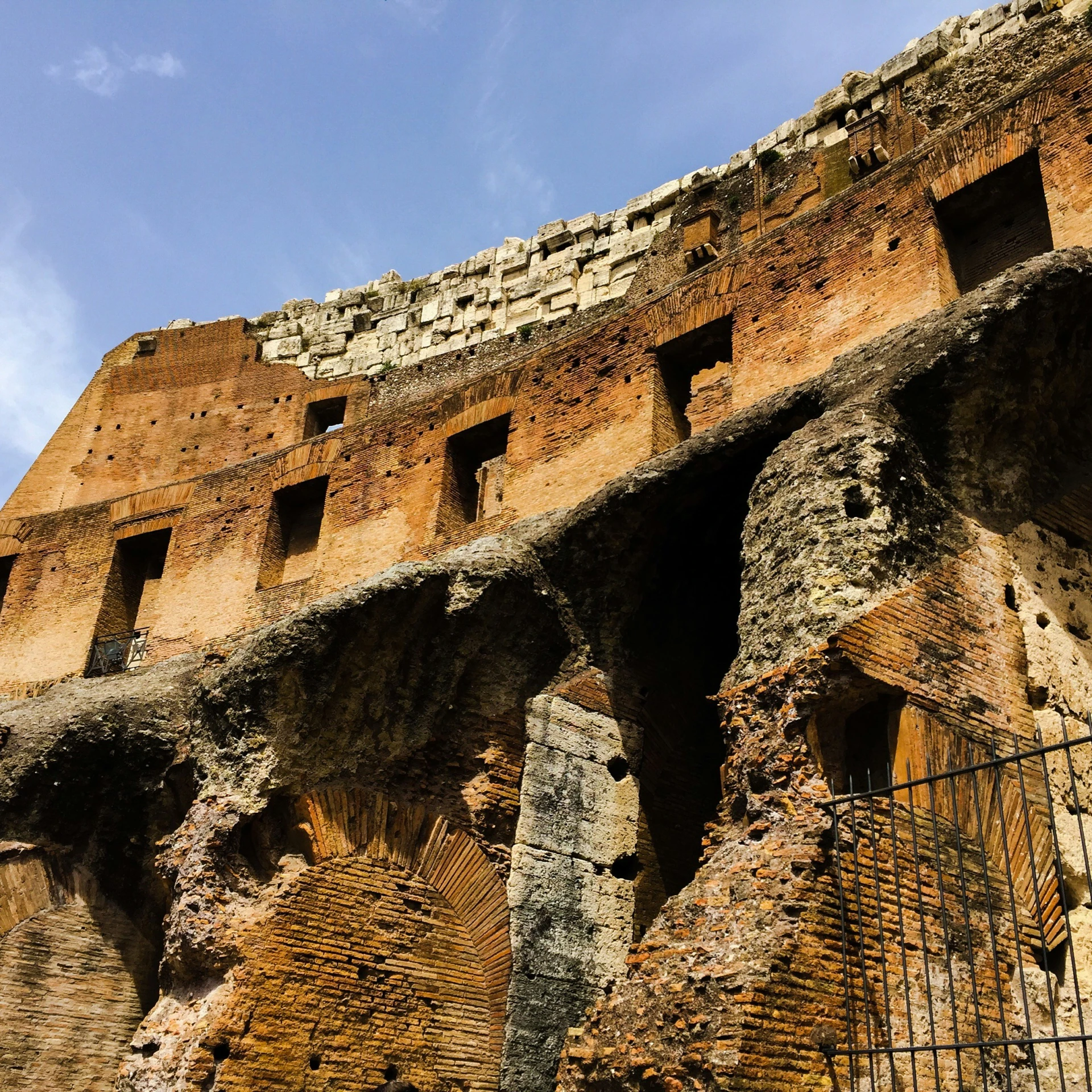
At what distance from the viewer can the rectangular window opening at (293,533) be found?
12.9 meters

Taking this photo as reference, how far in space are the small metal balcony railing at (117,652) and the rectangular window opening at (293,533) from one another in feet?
5.50

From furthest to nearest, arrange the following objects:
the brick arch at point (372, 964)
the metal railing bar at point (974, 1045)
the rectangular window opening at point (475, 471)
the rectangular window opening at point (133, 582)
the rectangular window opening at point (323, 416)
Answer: the rectangular window opening at point (323, 416), the rectangular window opening at point (133, 582), the rectangular window opening at point (475, 471), the brick arch at point (372, 964), the metal railing bar at point (974, 1045)

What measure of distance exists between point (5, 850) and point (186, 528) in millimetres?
5446

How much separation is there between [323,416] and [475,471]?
310 inches

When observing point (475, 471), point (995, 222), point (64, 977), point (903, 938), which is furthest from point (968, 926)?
point (475, 471)

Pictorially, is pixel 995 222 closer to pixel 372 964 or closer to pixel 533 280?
pixel 372 964

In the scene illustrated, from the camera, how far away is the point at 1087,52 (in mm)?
8930

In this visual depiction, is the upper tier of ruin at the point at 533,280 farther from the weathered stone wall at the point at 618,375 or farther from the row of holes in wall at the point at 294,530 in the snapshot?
the row of holes in wall at the point at 294,530

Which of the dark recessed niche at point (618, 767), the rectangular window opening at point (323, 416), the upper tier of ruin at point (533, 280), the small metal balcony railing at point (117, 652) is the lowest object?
the dark recessed niche at point (618, 767)

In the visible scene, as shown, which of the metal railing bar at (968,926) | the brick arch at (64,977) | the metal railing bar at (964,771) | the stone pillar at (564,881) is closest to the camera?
the metal railing bar at (964,771)

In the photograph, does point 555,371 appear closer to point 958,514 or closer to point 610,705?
point 610,705

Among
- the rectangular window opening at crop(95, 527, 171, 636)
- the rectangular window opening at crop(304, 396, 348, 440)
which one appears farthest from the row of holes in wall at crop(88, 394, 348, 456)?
the rectangular window opening at crop(95, 527, 171, 636)

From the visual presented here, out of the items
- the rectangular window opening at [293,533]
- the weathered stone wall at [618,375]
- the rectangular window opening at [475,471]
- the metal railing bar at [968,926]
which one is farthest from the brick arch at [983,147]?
the rectangular window opening at [293,533]

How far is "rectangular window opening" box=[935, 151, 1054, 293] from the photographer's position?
8953 millimetres
